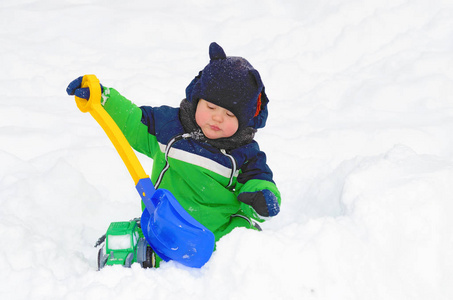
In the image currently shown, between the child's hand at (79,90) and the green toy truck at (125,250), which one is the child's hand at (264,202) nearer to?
the green toy truck at (125,250)

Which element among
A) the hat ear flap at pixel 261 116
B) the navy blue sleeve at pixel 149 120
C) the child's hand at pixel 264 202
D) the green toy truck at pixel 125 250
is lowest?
the green toy truck at pixel 125 250

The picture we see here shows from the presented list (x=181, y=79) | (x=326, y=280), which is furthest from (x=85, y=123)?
(x=326, y=280)

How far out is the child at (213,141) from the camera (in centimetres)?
148

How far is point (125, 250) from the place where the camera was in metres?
1.45

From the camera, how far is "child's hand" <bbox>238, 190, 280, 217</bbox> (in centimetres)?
142

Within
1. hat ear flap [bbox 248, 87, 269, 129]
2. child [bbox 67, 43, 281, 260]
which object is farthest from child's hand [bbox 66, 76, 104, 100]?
hat ear flap [bbox 248, 87, 269, 129]

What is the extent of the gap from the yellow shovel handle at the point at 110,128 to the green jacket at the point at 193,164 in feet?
0.16

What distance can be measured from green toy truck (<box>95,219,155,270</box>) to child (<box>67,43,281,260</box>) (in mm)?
232

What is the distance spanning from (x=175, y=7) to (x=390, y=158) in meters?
2.80

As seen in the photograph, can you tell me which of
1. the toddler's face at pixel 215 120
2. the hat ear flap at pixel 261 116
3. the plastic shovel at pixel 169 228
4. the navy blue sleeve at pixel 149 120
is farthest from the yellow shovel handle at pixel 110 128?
the hat ear flap at pixel 261 116

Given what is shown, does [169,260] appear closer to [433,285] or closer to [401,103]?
[433,285]

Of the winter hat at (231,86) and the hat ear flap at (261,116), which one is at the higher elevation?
the winter hat at (231,86)

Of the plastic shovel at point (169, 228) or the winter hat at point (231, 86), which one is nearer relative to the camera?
the plastic shovel at point (169, 228)

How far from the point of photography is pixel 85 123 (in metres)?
2.56
